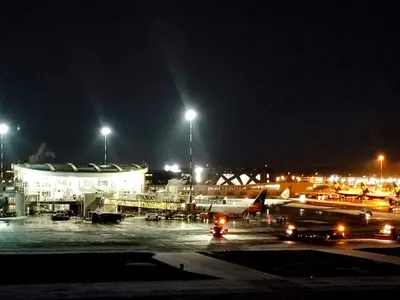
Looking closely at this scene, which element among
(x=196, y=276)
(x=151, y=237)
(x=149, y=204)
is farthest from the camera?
(x=149, y=204)

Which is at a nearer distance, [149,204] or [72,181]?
[149,204]

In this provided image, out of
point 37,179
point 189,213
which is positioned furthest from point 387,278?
point 37,179

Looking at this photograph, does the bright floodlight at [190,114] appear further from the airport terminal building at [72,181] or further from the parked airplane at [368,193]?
the parked airplane at [368,193]

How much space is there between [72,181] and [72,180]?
0.21 meters

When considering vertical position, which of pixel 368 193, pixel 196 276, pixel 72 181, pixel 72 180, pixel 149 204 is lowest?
pixel 196 276

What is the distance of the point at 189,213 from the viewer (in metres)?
83.5

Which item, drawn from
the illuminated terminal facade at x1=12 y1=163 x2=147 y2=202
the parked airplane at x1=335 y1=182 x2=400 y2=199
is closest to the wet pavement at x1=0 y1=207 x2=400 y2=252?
the illuminated terminal facade at x1=12 y1=163 x2=147 y2=202

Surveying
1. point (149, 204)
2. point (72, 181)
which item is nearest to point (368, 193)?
point (149, 204)

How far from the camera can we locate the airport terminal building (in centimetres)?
11519

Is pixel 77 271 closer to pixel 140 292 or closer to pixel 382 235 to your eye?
pixel 140 292

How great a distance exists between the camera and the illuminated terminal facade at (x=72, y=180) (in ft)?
378

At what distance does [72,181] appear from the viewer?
11919cm

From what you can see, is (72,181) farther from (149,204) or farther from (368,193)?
(368,193)

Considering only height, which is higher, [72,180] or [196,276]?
[72,180]
